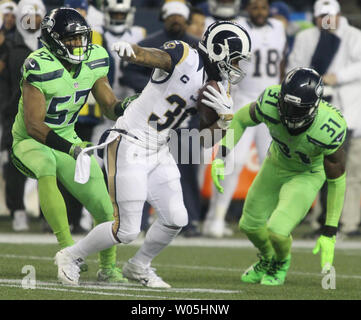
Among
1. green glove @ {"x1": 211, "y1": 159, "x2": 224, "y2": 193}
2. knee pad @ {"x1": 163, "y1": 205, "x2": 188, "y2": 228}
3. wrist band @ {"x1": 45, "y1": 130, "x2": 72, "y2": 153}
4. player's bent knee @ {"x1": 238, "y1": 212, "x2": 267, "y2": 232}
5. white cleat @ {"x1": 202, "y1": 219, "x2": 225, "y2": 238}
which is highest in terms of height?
wrist band @ {"x1": 45, "y1": 130, "x2": 72, "y2": 153}

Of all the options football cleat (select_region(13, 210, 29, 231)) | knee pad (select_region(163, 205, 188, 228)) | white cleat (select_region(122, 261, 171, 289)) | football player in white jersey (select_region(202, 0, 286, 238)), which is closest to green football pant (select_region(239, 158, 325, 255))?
knee pad (select_region(163, 205, 188, 228))

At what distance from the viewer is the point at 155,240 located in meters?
5.96

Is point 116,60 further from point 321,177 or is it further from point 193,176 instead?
point 321,177

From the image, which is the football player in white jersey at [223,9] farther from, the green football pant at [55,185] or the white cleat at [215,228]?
the green football pant at [55,185]

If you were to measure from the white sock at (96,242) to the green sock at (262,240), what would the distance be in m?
1.02

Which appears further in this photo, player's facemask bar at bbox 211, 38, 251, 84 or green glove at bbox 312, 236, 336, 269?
green glove at bbox 312, 236, 336, 269

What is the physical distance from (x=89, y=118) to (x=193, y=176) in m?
1.11

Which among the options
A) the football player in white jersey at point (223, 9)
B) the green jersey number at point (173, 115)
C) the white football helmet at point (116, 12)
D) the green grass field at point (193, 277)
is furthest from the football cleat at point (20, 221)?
the green jersey number at point (173, 115)

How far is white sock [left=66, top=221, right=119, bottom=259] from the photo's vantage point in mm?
5793

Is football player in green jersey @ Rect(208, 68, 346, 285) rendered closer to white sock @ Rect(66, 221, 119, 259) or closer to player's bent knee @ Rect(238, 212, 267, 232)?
player's bent knee @ Rect(238, 212, 267, 232)

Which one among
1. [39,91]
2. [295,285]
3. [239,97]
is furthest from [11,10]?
A: [295,285]

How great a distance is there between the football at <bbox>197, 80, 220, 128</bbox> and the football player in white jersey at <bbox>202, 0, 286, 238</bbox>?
9.83 feet

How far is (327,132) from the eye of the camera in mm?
6164

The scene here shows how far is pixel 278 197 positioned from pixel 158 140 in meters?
1.05
